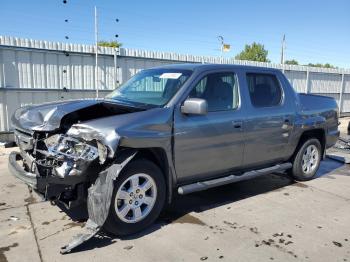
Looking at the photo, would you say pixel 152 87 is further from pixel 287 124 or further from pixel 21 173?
pixel 287 124

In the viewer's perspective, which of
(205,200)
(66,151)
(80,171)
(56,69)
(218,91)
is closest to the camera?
(80,171)

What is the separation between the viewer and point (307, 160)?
6328 mm

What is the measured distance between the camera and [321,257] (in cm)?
358

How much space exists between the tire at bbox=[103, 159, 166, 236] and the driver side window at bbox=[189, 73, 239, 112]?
3.67ft

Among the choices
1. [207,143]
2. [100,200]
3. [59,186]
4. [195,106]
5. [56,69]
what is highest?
[56,69]

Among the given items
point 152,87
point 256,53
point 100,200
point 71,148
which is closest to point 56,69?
point 152,87

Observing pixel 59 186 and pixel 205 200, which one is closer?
pixel 59 186

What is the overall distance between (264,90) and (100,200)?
307 centimetres

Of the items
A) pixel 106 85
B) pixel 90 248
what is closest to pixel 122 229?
pixel 90 248

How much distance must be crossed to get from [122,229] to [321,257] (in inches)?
82.7

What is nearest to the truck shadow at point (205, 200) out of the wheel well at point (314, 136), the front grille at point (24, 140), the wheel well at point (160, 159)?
the wheel well at point (160, 159)

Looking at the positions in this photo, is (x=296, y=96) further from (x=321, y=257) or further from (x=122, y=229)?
(x=122, y=229)

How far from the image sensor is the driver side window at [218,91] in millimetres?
4516

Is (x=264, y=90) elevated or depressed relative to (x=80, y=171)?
elevated
